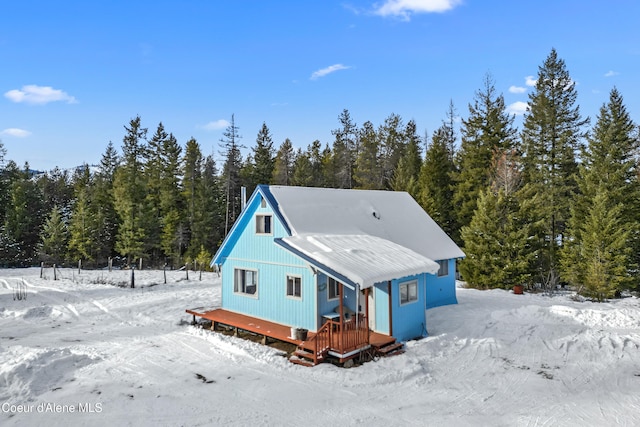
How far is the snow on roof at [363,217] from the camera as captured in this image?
14516 mm

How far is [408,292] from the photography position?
1299 cm

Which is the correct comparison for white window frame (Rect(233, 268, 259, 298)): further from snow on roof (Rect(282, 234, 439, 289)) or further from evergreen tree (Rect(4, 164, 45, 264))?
evergreen tree (Rect(4, 164, 45, 264))

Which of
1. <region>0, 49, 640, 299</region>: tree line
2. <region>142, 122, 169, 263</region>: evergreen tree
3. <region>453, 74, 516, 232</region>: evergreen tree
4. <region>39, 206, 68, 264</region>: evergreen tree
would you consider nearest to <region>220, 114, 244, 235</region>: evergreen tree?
<region>0, 49, 640, 299</region>: tree line

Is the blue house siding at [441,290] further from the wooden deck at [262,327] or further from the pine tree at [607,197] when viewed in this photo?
the pine tree at [607,197]

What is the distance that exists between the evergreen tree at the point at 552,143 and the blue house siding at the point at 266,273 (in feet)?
70.7

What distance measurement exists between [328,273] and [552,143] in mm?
26193

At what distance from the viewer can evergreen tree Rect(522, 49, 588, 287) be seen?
1122 inches

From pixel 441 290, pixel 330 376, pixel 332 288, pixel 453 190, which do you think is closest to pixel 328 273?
pixel 332 288

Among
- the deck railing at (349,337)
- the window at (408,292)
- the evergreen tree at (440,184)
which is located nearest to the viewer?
the deck railing at (349,337)

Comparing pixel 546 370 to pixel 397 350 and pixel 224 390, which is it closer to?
pixel 397 350

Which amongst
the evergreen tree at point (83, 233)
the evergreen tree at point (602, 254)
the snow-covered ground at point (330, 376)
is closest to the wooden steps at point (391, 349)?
the snow-covered ground at point (330, 376)

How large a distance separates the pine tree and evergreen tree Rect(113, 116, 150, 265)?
35.6 m

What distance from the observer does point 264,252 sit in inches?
551

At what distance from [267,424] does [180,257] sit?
34331 millimetres
